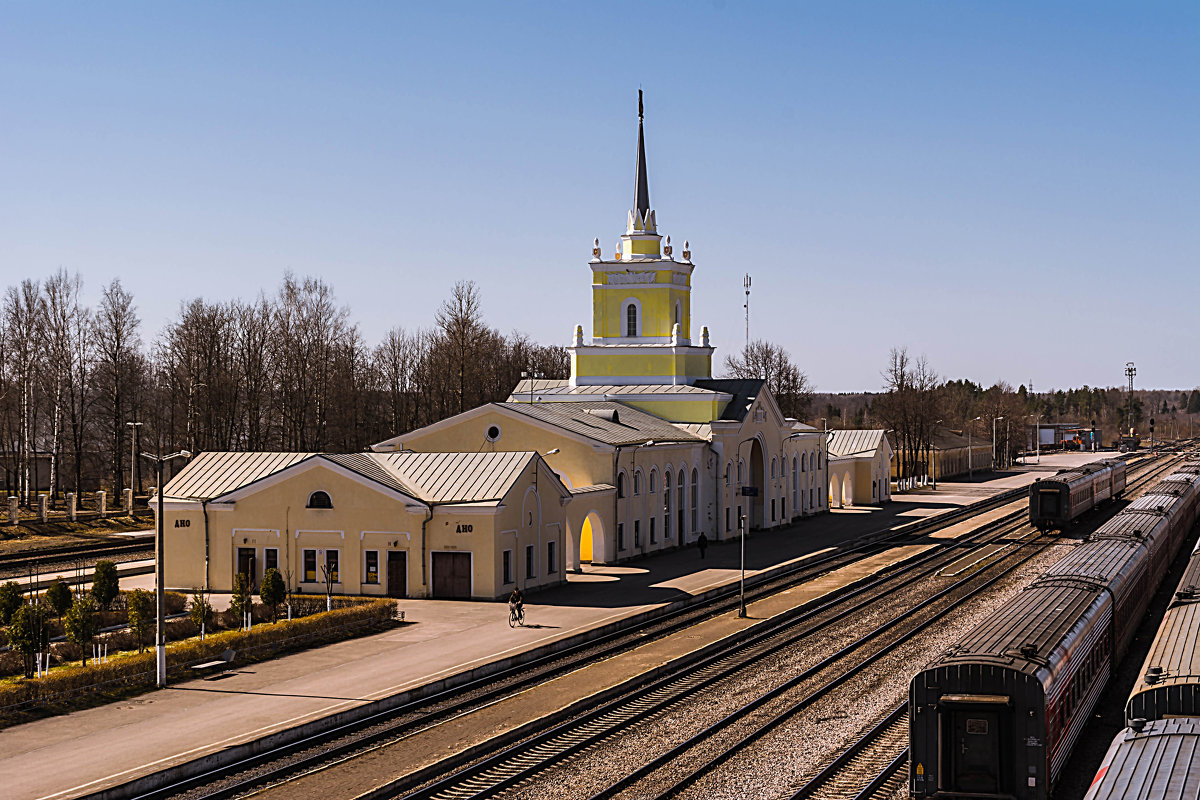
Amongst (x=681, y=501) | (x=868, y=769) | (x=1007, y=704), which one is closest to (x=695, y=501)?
(x=681, y=501)

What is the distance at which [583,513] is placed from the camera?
49.6 meters

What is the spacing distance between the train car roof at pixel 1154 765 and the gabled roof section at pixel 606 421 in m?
37.5

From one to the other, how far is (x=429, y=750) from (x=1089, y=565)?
16.1 metres

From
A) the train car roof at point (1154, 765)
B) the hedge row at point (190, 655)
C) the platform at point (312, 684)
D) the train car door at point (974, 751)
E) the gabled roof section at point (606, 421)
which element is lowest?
the platform at point (312, 684)

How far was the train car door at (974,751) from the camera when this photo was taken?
18609 millimetres

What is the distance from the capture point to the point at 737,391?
216 feet

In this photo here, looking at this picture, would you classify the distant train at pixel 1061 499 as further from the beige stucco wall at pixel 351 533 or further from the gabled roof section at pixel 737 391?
the beige stucco wall at pixel 351 533

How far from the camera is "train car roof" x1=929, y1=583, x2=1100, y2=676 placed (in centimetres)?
1920

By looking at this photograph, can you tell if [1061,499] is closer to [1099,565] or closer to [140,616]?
[1099,565]

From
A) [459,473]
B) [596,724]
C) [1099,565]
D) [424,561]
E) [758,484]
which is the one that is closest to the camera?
[596,724]

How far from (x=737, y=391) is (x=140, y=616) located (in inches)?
1531

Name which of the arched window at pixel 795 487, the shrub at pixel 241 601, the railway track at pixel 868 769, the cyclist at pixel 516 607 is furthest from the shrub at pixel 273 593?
the arched window at pixel 795 487

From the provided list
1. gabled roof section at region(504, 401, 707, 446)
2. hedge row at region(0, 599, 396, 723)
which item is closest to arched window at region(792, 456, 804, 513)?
gabled roof section at region(504, 401, 707, 446)

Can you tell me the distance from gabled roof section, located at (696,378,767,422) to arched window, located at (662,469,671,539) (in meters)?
7.39
